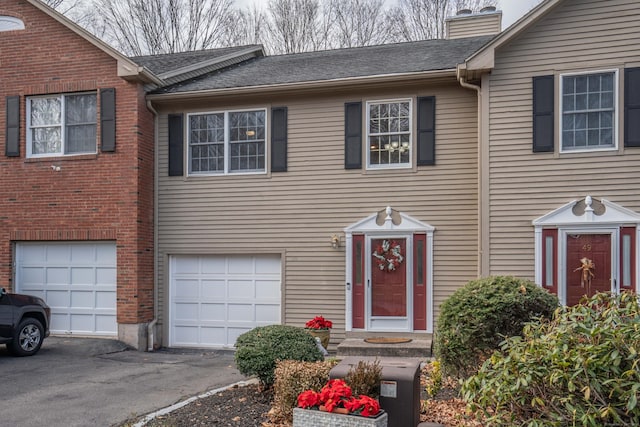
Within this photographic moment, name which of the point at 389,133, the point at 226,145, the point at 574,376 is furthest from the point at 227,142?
the point at 574,376

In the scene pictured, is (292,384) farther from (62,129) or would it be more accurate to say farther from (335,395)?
(62,129)

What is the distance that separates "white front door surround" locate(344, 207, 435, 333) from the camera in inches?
422

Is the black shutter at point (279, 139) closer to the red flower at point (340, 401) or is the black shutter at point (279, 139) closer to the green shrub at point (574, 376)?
the red flower at point (340, 401)

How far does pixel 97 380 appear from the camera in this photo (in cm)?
834

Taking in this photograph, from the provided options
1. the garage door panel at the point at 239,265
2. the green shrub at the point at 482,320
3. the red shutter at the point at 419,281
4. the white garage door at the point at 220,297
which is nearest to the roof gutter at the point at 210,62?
the white garage door at the point at 220,297

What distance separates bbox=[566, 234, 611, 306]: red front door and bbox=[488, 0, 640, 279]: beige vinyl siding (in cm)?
64

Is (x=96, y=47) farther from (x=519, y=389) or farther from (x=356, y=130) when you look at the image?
(x=519, y=389)

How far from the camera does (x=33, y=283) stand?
40.7 feet

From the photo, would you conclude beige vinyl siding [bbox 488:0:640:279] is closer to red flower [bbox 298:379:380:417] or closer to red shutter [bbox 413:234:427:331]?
red shutter [bbox 413:234:427:331]

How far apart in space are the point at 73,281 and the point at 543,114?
10.0m

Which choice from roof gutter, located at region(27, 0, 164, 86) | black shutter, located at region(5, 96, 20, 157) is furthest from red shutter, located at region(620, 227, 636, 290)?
black shutter, located at region(5, 96, 20, 157)

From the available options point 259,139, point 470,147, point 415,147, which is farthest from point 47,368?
point 470,147

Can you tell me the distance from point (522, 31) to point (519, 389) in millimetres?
7553

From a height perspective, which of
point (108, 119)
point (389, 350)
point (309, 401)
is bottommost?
point (389, 350)
